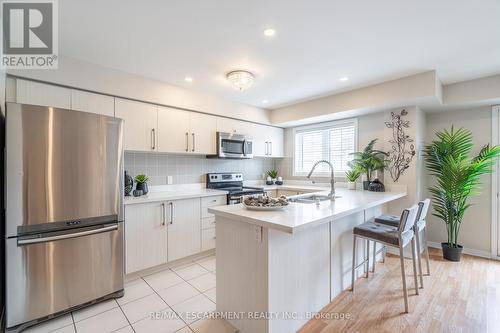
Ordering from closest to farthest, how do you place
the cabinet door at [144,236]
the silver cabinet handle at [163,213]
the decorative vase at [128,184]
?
1. the cabinet door at [144,236]
2. the silver cabinet handle at [163,213]
3. the decorative vase at [128,184]

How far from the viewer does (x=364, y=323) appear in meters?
1.80

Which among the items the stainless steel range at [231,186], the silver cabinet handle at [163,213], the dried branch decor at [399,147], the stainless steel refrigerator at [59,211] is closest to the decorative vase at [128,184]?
the silver cabinet handle at [163,213]

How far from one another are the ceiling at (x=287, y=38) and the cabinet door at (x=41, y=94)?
38 centimetres

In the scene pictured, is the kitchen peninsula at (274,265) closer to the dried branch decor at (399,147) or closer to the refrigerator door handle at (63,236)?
the refrigerator door handle at (63,236)

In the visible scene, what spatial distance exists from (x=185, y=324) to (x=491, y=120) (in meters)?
4.49

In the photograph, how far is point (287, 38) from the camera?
1.97m

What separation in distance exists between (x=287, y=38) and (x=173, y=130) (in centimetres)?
191

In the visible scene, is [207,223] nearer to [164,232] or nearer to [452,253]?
[164,232]

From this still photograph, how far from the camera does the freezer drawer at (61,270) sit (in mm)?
1684

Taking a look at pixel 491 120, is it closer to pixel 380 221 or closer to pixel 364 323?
pixel 380 221

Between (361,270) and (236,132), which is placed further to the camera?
(236,132)

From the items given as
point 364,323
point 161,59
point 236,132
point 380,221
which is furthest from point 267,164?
point 364,323

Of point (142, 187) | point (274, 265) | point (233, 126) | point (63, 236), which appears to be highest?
point (233, 126)

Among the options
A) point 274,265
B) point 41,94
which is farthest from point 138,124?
point 274,265
